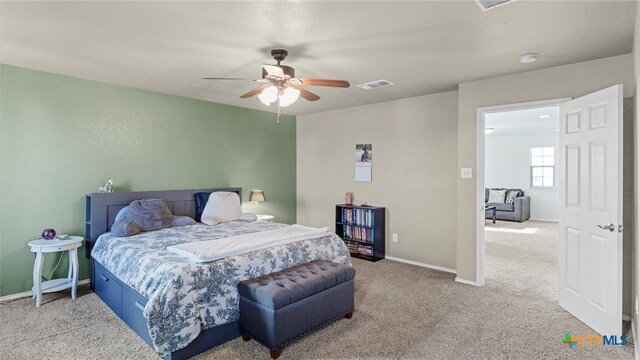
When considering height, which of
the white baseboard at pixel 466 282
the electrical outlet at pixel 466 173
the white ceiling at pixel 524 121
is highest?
the white ceiling at pixel 524 121

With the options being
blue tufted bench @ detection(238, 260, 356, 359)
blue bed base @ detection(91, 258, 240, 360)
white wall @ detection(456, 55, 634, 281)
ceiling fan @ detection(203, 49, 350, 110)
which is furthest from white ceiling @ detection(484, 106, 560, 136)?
blue bed base @ detection(91, 258, 240, 360)

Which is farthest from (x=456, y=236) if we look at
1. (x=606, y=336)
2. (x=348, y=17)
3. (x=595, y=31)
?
(x=348, y=17)

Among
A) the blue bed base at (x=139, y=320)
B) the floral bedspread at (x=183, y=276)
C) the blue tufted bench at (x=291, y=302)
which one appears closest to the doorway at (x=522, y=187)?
the blue tufted bench at (x=291, y=302)

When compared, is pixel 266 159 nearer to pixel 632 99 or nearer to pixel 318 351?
pixel 318 351

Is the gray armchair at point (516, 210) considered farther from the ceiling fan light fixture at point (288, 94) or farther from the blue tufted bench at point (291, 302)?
the ceiling fan light fixture at point (288, 94)

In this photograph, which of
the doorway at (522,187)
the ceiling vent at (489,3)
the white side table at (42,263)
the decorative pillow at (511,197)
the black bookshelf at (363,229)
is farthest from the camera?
the decorative pillow at (511,197)

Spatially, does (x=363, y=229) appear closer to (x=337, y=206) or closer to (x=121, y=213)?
(x=337, y=206)

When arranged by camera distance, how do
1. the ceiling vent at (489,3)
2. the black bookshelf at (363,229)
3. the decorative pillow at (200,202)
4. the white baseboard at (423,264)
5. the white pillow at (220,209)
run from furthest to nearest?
the black bookshelf at (363,229) → the decorative pillow at (200,202) → the white baseboard at (423,264) → the white pillow at (220,209) → the ceiling vent at (489,3)

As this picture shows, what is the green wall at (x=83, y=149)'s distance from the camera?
11.7 feet

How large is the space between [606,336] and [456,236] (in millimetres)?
1997

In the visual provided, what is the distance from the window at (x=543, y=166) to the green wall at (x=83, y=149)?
26.4 feet

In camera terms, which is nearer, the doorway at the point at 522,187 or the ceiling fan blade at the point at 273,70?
the ceiling fan blade at the point at 273,70

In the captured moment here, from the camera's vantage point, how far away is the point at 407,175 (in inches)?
203

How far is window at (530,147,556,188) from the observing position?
9.14 metres
